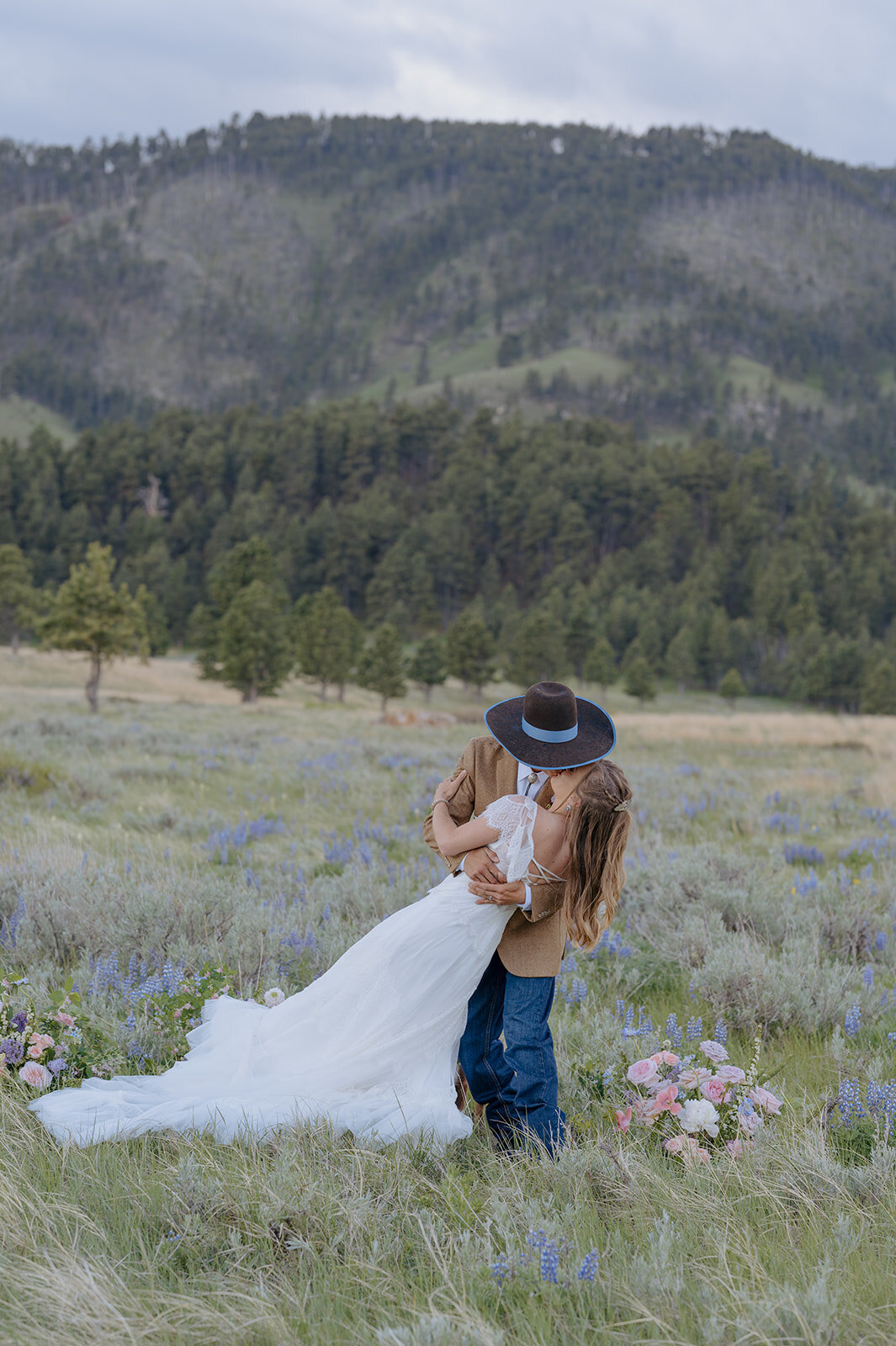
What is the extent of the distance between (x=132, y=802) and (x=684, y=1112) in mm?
7352

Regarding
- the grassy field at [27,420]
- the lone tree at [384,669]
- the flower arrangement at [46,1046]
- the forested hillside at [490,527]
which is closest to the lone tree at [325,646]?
the lone tree at [384,669]

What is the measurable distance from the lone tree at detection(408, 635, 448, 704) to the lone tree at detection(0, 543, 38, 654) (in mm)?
25323

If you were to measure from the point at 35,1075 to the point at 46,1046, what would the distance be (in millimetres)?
134

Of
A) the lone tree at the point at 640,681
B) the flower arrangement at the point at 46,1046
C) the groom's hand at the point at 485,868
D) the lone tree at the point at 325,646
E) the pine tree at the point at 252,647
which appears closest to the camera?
the groom's hand at the point at 485,868

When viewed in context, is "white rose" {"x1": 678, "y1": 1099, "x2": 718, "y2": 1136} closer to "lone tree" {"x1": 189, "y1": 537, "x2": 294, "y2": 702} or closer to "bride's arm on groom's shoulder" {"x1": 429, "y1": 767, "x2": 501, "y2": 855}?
"bride's arm on groom's shoulder" {"x1": 429, "y1": 767, "x2": 501, "y2": 855}

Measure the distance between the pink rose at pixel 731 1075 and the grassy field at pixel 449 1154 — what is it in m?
0.21

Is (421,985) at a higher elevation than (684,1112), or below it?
higher

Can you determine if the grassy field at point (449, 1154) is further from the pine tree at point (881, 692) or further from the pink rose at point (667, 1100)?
the pine tree at point (881, 692)

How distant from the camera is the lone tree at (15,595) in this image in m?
59.9

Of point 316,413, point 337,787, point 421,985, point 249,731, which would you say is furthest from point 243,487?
point 421,985

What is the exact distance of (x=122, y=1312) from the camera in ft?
7.20

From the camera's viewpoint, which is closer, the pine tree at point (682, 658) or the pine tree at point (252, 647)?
the pine tree at point (252, 647)

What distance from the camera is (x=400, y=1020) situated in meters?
3.32

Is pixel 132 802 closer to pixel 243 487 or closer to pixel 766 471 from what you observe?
pixel 243 487
